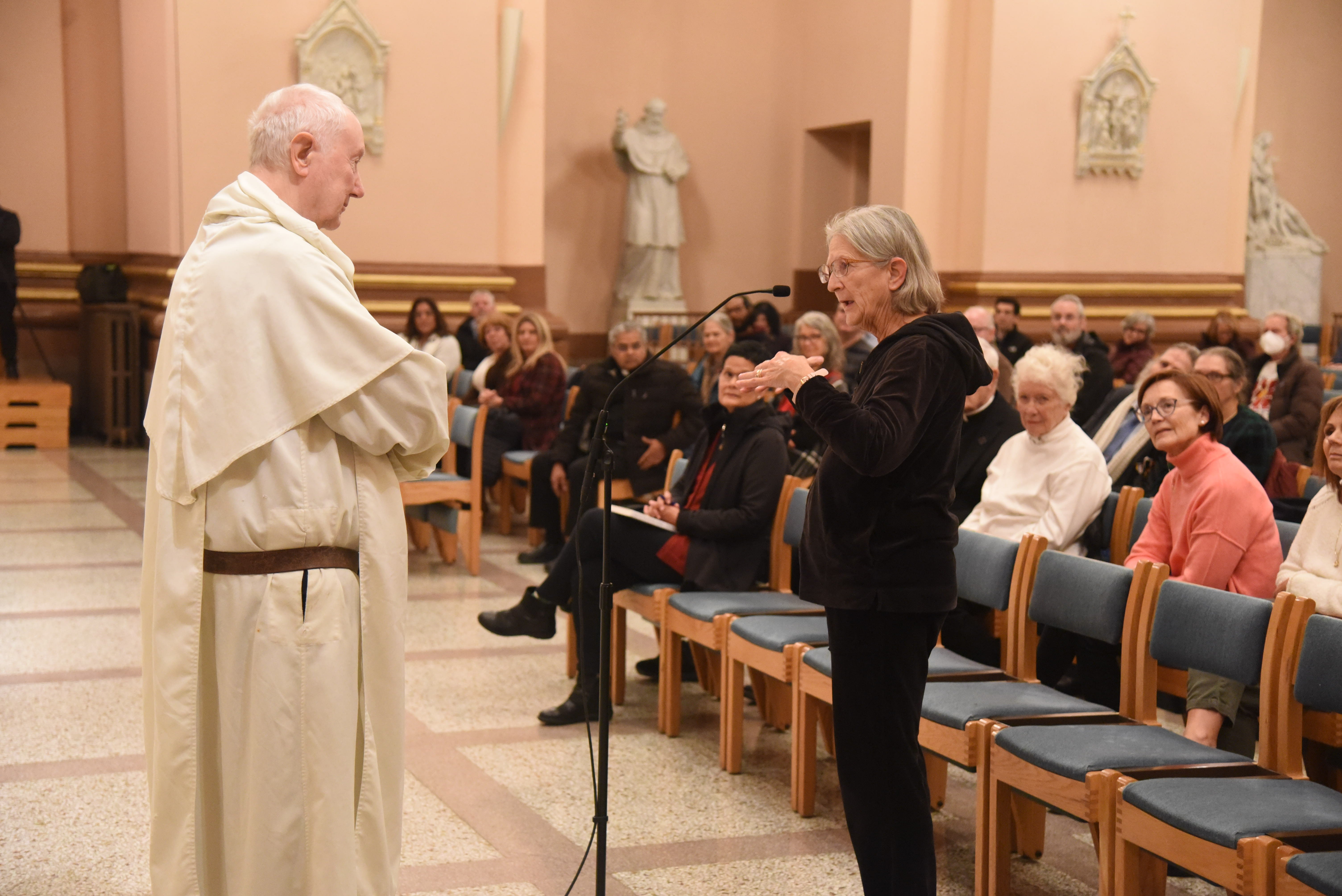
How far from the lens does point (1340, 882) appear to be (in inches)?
89.2

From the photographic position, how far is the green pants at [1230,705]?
3.27m

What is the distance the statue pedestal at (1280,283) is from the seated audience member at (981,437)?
10.7m

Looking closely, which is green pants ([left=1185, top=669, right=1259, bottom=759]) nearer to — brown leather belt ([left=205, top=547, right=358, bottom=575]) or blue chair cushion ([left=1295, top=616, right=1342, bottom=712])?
blue chair cushion ([left=1295, top=616, right=1342, bottom=712])

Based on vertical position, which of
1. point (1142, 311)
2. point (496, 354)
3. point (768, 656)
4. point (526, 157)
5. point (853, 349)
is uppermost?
point (526, 157)

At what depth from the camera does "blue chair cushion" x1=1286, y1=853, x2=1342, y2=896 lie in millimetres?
2270

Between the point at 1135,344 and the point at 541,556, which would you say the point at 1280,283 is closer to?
the point at 1135,344

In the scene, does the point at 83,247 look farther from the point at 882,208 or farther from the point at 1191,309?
the point at 882,208

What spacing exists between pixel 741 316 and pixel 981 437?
4609 millimetres

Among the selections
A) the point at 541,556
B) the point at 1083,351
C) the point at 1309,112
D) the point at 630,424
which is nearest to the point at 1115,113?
the point at 1083,351

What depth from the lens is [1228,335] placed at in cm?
912

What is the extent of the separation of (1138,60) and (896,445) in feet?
34.3

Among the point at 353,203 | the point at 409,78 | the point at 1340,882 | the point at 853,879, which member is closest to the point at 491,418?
the point at 353,203

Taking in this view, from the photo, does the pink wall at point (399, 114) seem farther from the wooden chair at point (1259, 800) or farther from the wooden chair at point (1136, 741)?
Answer: the wooden chair at point (1259, 800)

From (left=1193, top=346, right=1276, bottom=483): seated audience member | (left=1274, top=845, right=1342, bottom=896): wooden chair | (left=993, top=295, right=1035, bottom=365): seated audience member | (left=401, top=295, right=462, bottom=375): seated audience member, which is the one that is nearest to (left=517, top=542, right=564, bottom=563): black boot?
(left=401, top=295, right=462, bottom=375): seated audience member
